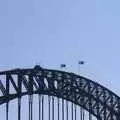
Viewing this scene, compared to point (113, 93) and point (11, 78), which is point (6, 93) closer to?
→ point (11, 78)

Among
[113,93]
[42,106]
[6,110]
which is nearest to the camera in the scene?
[6,110]

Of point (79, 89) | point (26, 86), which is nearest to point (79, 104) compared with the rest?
point (79, 89)

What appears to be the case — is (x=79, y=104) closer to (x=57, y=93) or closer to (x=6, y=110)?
(x=57, y=93)

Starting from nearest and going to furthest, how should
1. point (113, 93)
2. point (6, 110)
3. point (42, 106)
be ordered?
point (6, 110) < point (42, 106) < point (113, 93)

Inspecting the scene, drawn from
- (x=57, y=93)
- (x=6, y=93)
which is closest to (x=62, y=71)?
(x=57, y=93)

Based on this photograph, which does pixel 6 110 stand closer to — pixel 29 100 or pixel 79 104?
pixel 29 100

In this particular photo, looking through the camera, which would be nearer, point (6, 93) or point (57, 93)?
point (6, 93)

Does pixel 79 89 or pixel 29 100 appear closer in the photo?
pixel 29 100
